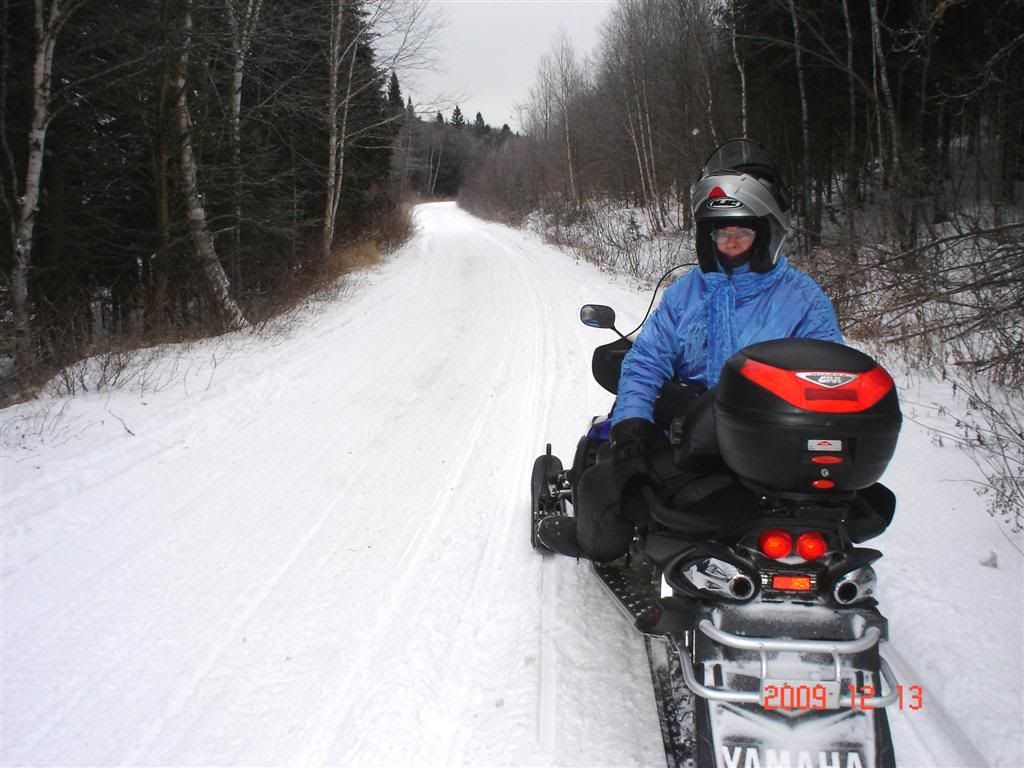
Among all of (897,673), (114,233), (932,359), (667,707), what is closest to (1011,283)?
(932,359)

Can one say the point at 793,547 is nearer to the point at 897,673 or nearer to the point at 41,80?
the point at 897,673

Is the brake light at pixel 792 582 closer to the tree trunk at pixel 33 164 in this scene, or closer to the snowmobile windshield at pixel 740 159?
the snowmobile windshield at pixel 740 159

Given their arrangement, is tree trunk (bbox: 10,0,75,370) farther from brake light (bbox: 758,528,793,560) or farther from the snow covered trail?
brake light (bbox: 758,528,793,560)

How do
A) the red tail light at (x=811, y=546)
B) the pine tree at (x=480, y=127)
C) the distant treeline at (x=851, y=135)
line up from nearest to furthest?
the red tail light at (x=811, y=546) → the distant treeline at (x=851, y=135) → the pine tree at (x=480, y=127)

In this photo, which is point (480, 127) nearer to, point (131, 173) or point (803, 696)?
point (131, 173)

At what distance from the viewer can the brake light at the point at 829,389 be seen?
5.37 ft

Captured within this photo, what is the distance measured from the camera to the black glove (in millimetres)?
2348

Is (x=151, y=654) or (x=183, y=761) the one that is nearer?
(x=183, y=761)

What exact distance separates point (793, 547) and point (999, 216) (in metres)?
5.75

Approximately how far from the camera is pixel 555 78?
38250 millimetres

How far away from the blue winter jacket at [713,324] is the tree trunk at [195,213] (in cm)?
858

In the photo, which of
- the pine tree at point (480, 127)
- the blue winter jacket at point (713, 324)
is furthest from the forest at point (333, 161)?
the pine tree at point (480, 127)

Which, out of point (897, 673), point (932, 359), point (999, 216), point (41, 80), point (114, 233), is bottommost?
point (897, 673)
